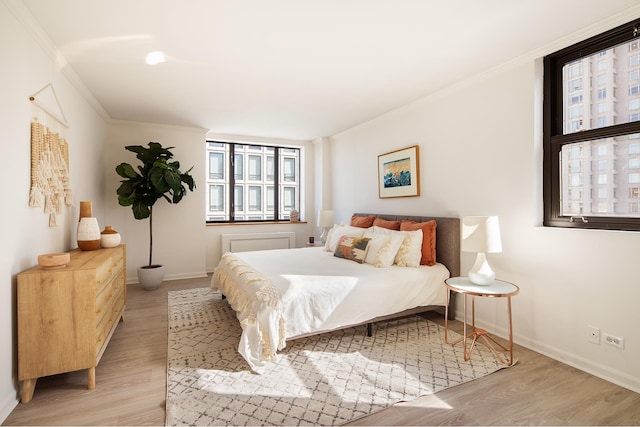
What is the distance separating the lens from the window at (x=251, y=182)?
5898mm

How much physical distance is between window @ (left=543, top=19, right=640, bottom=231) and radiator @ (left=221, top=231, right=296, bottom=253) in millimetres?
4144

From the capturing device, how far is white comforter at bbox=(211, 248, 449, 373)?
2.36 meters

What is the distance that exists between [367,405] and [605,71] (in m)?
2.90

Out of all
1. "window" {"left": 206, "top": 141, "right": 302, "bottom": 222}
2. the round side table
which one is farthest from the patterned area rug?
"window" {"left": 206, "top": 141, "right": 302, "bottom": 222}

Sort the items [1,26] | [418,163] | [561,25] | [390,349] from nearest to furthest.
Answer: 1. [1,26]
2. [561,25]
3. [390,349]
4. [418,163]

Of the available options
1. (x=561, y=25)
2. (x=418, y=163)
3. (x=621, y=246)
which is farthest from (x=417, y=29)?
(x=621, y=246)

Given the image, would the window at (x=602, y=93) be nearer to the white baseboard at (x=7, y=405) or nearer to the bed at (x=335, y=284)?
the bed at (x=335, y=284)

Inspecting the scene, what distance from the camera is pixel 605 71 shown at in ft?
7.92

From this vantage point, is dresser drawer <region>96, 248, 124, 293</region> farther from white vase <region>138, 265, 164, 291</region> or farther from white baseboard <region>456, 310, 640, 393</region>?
white baseboard <region>456, 310, 640, 393</region>

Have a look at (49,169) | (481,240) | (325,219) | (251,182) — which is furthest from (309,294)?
(251,182)

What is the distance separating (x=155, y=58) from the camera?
110 inches

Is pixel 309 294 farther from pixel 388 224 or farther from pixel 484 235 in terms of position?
pixel 388 224

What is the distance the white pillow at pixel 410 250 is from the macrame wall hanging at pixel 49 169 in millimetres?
3039

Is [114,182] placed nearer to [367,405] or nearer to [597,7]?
[367,405]
